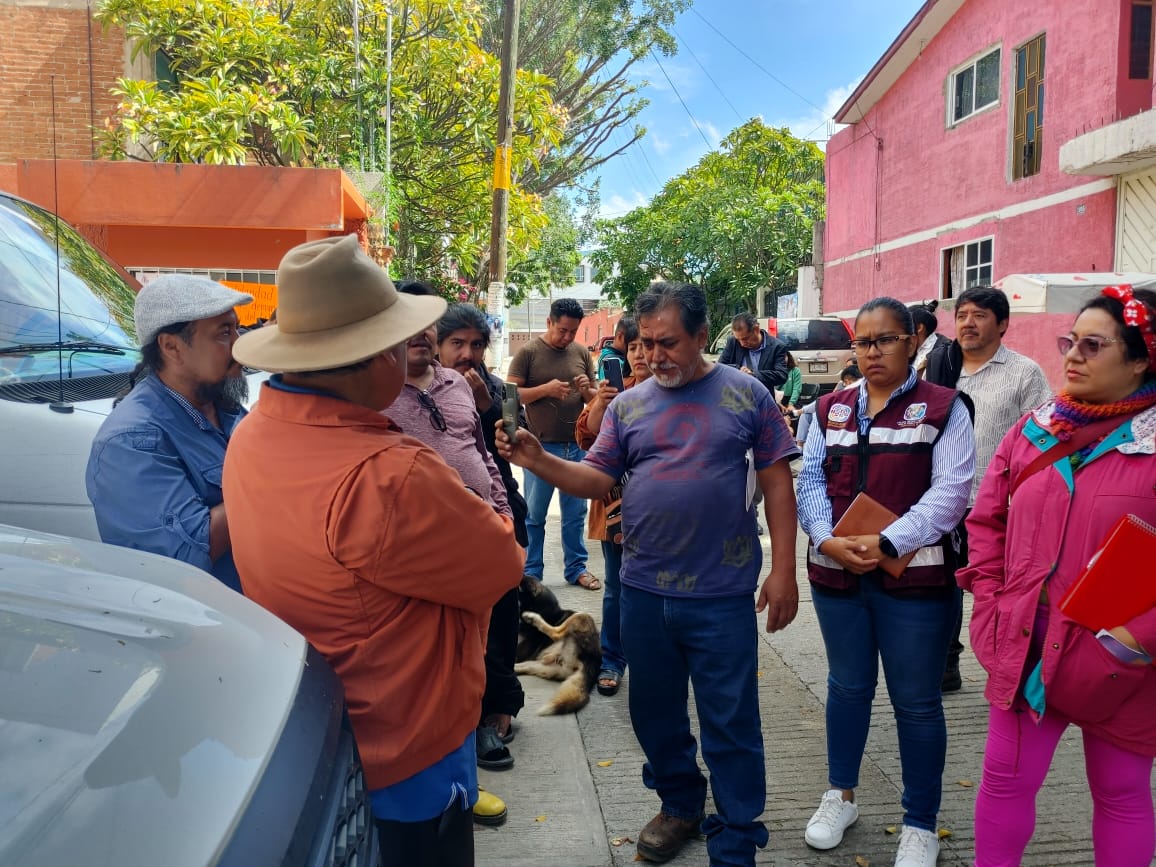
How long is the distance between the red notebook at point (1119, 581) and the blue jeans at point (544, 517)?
12.8ft

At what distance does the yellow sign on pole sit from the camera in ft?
35.9

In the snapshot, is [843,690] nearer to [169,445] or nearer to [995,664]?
[995,664]

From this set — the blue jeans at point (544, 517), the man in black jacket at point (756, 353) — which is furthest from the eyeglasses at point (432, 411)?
the man in black jacket at point (756, 353)

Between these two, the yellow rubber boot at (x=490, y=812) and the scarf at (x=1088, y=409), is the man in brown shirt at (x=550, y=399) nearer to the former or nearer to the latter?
the yellow rubber boot at (x=490, y=812)

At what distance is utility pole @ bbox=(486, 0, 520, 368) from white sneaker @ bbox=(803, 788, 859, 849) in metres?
8.49

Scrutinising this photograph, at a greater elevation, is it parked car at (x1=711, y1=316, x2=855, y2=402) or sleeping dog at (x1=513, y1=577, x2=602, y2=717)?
parked car at (x1=711, y1=316, x2=855, y2=402)

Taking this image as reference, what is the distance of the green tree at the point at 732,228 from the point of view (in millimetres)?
27719

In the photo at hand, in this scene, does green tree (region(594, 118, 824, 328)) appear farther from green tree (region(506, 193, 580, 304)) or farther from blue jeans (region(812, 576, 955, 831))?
blue jeans (region(812, 576, 955, 831))

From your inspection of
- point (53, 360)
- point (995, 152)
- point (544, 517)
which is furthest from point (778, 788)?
point (995, 152)

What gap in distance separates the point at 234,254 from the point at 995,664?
9545 millimetres

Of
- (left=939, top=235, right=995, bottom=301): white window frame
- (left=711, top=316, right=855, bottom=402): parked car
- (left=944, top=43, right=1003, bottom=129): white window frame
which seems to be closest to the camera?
(left=944, top=43, right=1003, bottom=129): white window frame

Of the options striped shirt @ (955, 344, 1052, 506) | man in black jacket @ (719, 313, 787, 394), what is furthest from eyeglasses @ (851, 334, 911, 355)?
man in black jacket @ (719, 313, 787, 394)

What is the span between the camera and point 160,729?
4.34 ft

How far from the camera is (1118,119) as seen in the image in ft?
39.4
